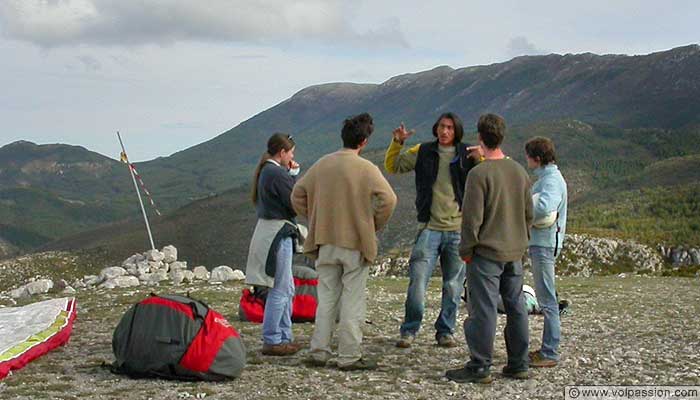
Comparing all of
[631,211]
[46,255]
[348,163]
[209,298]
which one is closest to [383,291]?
[209,298]

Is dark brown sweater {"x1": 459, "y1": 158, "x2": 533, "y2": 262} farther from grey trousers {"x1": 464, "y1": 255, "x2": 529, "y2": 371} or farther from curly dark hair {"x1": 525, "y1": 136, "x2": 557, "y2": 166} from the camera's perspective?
curly dark hair {"x1": 525, "y1": 136, "x2": 557, "y2": 166}

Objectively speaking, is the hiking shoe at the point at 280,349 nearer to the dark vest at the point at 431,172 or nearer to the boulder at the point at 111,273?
the dark vest at the point at 431,172

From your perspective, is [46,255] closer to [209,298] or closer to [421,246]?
[209,298]

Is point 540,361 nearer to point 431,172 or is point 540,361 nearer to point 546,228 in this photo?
point 546,228

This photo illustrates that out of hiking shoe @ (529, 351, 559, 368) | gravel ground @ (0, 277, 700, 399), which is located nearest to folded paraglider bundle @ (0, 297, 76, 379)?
gravel ground @ (0, 277, 700, 399)

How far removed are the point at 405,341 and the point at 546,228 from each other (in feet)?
7.73

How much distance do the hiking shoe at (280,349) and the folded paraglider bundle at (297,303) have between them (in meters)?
2.46

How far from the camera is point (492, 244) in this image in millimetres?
7945

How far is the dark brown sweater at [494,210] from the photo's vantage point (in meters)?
7.93

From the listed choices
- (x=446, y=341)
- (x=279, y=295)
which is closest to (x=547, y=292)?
(x=446, y=341)

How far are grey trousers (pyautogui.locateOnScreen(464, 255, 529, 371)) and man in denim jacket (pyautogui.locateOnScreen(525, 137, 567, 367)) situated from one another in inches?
24.1

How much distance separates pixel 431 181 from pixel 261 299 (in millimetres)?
3989

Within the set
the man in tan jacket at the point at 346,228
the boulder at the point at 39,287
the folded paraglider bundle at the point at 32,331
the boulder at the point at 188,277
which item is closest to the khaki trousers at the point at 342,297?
the man in tan jacket at the point at 346,228

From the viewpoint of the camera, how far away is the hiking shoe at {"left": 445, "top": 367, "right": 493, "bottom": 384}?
26.6 ft
